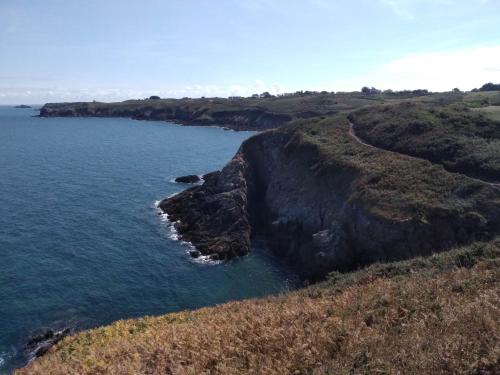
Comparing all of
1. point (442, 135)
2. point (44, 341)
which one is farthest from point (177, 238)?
point (442, 135)

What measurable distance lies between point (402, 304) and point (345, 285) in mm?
8393

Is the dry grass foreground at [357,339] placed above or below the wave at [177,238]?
above

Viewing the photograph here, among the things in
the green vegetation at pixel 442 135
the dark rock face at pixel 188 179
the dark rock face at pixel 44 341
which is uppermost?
the green vegetation at pixel 442 135

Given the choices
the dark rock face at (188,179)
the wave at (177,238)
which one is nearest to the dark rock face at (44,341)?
the wave at (177,238)

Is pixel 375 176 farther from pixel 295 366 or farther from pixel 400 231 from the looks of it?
pixel 295 366

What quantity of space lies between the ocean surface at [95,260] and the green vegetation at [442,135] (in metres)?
21.6

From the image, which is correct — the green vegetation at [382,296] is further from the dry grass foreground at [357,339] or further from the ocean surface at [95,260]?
the ocean surface at [95,260]

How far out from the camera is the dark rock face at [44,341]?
2975cm

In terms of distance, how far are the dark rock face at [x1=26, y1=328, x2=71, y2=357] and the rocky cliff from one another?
17860 mm

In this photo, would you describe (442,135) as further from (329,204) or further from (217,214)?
(217,214)

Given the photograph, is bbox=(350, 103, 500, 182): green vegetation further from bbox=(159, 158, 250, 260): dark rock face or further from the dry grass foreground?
the dry grass foreground

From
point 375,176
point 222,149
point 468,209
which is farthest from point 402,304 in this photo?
point 222,149

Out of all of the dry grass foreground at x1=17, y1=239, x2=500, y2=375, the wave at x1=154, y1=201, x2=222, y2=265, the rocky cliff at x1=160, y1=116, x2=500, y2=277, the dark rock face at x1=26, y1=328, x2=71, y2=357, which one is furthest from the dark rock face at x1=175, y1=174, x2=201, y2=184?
the dry grass foreground at x1=17, y1=239, x2=500, y2=375

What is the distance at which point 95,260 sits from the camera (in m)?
44.7
